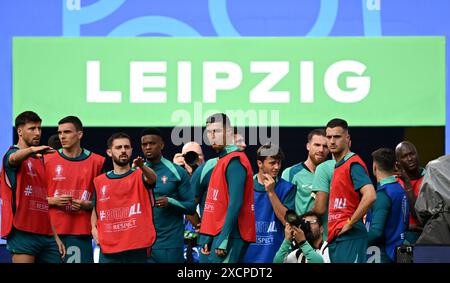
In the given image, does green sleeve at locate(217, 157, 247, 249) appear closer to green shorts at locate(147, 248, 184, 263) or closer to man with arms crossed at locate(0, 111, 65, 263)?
green shorts at locate(147, 248, 184, 263)

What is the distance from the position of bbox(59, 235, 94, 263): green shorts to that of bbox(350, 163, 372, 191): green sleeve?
6.41ft

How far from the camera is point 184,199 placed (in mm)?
6266

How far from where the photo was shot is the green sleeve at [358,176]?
234 inches

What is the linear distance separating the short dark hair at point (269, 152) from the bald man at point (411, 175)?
2.96 feet

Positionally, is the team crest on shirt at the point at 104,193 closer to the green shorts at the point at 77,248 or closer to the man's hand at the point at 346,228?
the green shorts at the point at 77,248

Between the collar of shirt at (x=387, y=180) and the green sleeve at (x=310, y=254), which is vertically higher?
the collar of shirt at (x=387, y=180)

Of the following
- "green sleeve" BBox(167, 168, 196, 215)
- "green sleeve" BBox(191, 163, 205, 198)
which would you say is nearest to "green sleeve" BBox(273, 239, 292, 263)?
"green sleeve" BBox(167, 168, 196, 215)

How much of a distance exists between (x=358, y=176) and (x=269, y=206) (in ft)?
3.11

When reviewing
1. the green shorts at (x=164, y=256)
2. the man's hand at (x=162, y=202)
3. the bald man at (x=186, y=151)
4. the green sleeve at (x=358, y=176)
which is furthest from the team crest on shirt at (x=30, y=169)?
the green sleeve at (x=358, y=176)

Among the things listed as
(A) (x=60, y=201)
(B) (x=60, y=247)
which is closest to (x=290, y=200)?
(A) (x=60, y=201)

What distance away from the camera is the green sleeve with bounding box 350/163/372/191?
5934mm

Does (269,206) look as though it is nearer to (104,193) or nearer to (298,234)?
(298,234)

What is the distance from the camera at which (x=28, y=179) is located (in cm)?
586
